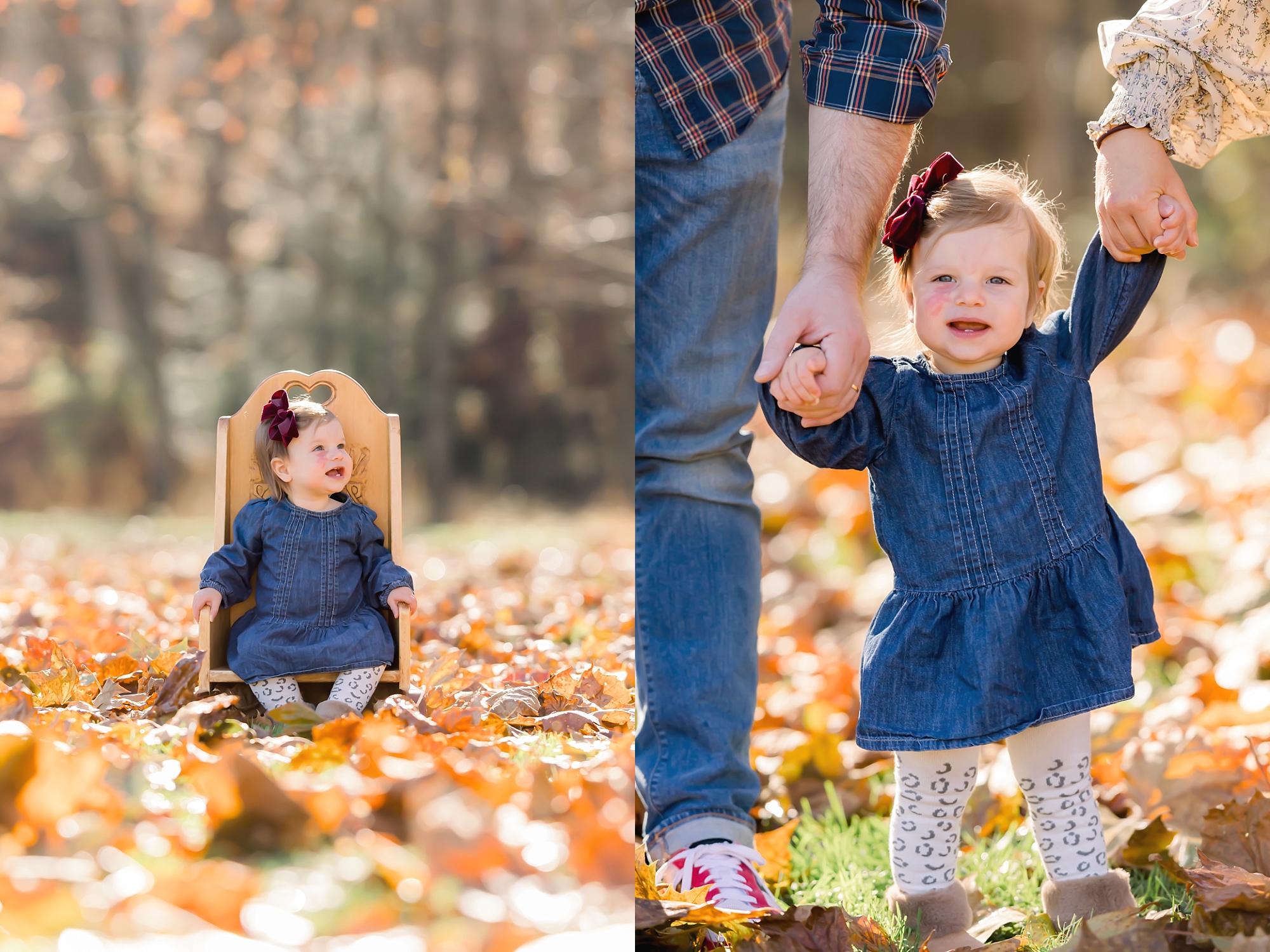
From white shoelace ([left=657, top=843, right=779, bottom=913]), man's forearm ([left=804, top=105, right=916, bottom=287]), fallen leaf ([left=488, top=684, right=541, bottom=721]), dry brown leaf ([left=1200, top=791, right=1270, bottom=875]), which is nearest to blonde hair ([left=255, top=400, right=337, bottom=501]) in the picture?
fallen leaf ([left=488, top=684, right=541, bottom=721])

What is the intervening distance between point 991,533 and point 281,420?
85 centimetres

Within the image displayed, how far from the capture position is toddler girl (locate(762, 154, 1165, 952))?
1.32 metres

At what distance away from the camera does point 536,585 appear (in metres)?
1.64

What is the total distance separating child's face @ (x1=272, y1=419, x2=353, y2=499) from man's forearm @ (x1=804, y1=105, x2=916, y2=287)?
620mm

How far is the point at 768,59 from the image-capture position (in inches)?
63.8

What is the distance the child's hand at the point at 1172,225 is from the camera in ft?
4.24

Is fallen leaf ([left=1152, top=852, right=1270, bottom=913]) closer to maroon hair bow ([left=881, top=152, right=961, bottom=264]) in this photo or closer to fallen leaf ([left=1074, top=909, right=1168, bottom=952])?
fallen leaf ([left=1074, top=909, right=1168, bottom=952])

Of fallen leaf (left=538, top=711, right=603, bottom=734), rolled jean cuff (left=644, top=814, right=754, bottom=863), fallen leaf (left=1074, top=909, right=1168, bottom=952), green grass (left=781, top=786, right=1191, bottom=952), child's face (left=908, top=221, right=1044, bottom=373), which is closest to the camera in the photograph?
fallen leaf (left=1074, top=909, right=1168, bottom=952)

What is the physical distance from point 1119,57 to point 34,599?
1555 millimetres

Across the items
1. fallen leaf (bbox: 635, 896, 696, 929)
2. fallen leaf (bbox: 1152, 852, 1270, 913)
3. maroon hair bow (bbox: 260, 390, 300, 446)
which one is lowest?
fallen leaf (bbox: 635, 896, 696, 929)

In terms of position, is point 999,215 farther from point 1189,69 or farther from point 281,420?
point 281,420

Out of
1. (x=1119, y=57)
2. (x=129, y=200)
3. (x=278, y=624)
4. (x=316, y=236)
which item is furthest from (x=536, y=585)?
(x=1119, y=57)

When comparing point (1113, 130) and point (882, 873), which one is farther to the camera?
point (882, 873)

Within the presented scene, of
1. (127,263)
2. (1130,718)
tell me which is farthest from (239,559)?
(1130,718)
